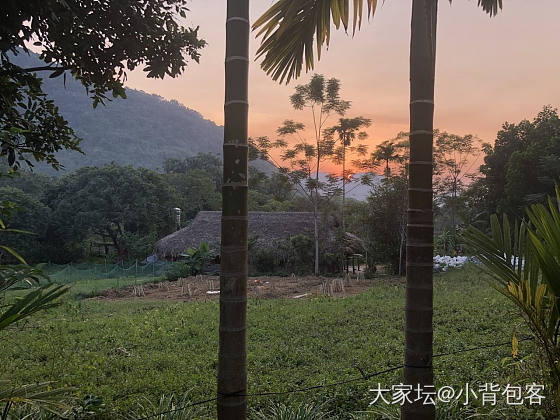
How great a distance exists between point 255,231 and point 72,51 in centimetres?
1999

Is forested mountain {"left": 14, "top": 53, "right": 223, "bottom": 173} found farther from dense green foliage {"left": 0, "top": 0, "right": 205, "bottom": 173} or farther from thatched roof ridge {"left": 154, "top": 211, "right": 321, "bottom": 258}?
dense green foliage {"left": 0, "top": 0, "right": 205, "bottom": 173}

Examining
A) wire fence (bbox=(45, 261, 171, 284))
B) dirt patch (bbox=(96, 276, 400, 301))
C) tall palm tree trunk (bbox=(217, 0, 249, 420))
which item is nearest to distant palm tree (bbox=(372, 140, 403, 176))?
dirt patch (bbox=(96, 276, 400, 301))

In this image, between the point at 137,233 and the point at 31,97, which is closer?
the point at 31,97

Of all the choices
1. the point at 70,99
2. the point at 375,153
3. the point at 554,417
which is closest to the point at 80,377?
the point at 554,417

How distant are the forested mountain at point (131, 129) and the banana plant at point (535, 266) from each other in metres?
79.6

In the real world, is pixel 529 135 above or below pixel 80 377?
above

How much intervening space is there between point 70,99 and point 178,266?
9811 centimetres

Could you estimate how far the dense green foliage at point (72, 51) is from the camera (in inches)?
112

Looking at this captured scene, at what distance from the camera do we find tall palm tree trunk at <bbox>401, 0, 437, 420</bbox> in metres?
2.30

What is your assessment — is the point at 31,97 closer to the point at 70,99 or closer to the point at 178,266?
the point at 178,266

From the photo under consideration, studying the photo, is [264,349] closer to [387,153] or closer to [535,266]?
[535,266]

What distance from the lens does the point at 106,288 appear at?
16.4 m

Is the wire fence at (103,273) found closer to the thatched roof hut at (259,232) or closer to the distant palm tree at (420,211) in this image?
the thatched roof hut at (259,232)

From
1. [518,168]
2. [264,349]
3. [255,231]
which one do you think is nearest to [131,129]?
[255,231]
